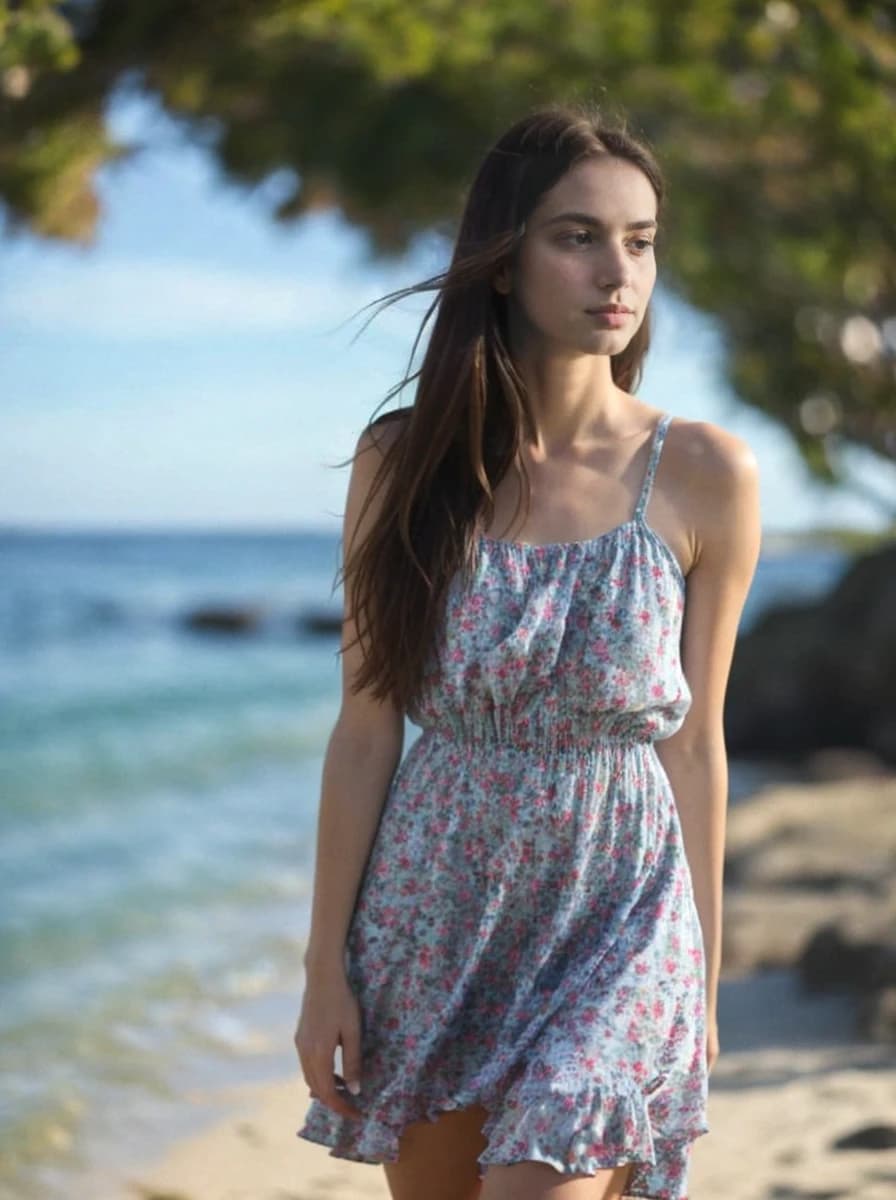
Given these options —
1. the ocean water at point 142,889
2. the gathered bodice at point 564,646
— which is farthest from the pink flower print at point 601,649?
the ocean water at point 142,889

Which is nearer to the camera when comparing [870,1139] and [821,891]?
[870,1139]

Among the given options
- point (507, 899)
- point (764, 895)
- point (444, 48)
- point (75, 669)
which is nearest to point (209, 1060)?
point (764, 895)

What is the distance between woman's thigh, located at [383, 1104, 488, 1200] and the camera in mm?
2688

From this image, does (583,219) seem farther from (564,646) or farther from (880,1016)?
(880,1016)

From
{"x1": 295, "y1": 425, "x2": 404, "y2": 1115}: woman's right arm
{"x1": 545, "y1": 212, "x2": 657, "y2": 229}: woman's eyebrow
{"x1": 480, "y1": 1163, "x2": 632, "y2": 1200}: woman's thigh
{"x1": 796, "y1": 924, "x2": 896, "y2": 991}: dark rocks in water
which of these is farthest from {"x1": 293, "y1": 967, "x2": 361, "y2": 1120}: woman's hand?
{"x1": 796, "y1": 924, "x2": 896, "y2": 991}: dark rocks in water

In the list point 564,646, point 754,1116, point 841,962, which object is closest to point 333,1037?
point 564,646

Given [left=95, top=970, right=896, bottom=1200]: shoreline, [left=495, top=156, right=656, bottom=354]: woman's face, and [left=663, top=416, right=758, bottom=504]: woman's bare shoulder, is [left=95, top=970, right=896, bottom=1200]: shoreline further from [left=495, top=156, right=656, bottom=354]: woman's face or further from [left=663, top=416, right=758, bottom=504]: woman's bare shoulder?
[left=495, top=156, right=656, bottom=354]: woman's face

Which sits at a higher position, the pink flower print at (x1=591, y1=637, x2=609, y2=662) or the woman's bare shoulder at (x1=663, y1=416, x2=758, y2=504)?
the woman's bare shoulder at (x1=663, y1=416, x2=758, y2=504)

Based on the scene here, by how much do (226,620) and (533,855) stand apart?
119 feet

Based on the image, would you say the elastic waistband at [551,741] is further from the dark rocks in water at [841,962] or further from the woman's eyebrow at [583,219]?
the dark rocks in water at [841,962]

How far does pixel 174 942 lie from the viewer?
8.94 m

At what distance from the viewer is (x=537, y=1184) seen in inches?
95.2

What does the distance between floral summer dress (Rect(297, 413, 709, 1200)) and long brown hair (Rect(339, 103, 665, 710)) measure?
56 millimetres

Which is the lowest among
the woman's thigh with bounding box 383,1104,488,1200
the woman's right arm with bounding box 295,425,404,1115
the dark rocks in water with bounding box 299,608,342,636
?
the woman's thigh with bounding box 383,1104,488,1200
